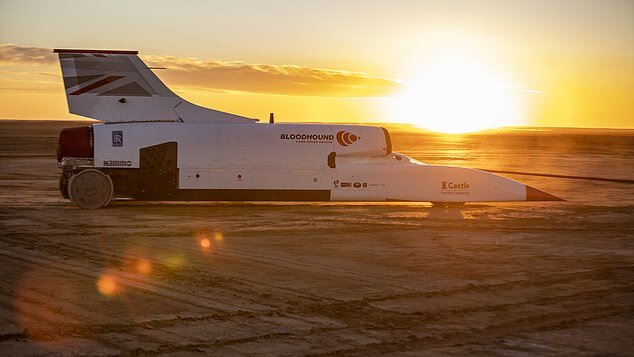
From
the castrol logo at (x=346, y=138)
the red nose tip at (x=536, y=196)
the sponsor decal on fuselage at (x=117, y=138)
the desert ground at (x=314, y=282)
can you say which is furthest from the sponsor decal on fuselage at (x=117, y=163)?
the red nose tip at (x=536, y=196)

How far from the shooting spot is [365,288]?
13281mm

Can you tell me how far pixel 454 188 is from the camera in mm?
24594

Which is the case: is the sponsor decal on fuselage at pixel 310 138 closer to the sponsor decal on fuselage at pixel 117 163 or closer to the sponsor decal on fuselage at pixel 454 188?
the sponsor decal on fuselage at pixel 454 188

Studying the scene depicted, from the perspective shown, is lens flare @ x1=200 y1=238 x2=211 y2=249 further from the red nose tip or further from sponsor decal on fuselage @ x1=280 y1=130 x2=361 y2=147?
the red nose tip

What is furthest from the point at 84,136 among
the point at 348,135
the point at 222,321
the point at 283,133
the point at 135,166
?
the point at 222,321

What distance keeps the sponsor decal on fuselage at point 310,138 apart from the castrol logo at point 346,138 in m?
0.20

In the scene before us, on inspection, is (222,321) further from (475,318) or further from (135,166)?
(135,166)

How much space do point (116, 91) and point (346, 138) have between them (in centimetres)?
681

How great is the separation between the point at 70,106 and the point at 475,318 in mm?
16925

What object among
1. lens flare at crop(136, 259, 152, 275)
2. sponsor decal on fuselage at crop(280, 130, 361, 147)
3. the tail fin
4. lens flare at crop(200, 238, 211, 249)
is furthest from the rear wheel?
→ lens flare at crop(136, 259, 152, 275)

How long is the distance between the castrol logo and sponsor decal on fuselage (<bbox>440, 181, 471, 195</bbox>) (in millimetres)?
2828

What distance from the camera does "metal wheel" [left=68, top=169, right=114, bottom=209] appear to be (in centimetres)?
2361

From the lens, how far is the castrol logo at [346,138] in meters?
24.5

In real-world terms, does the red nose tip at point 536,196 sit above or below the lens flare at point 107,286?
above
